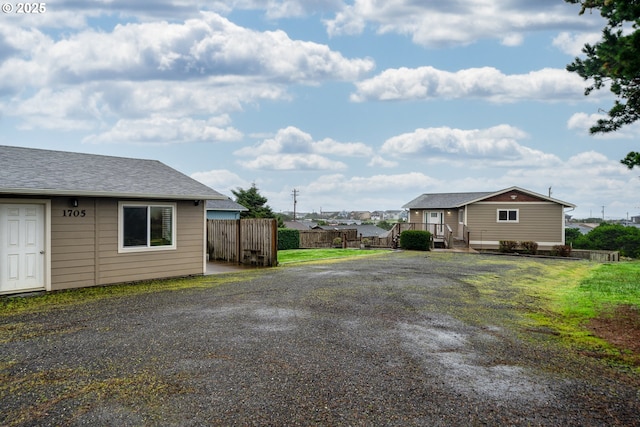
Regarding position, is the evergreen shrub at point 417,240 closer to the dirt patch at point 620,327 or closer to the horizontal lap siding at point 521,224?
the horizontal lap siding at point 521,224

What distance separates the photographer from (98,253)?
11.2 metres

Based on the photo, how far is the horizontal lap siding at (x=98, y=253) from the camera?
10.5 metres

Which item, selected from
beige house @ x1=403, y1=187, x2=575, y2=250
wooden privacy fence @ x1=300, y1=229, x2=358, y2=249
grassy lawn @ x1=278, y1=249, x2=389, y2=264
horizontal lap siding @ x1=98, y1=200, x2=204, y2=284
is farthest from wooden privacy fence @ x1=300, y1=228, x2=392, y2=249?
horizontal lap siding @ x1=98, y1=200, x2=204, y2=284

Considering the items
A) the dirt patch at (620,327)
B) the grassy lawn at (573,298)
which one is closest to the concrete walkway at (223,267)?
the grassy lawn at (573,298)

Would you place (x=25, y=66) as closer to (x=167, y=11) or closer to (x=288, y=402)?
(x=167, y=11)

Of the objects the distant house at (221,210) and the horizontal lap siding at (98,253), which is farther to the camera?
the distant house at (221,210)

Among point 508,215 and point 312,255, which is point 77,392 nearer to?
point 312,255

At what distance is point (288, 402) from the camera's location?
13.4ft

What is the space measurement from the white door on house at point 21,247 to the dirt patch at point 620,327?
12.2m

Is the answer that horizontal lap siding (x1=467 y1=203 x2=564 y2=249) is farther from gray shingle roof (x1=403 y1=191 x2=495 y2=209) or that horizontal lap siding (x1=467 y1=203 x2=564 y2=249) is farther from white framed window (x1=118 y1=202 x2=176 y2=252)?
white framed window (x1=118 y1=202 x2=176 y2=252)

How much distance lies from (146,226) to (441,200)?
27.2 meters

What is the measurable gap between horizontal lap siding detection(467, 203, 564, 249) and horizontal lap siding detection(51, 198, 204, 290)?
22.3 m

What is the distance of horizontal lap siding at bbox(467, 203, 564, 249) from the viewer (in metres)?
28.3

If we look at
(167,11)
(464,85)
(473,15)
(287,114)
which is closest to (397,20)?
(473,15)
